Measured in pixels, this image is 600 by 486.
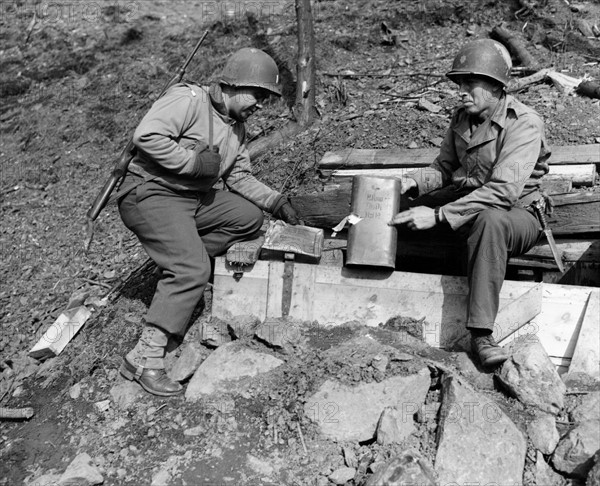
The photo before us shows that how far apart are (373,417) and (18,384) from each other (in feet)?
9.96

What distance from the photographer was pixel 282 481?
A: 415 cm

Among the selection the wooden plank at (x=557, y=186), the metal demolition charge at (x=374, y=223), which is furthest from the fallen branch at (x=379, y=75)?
the metal demolition charge at (x=374, y=223)

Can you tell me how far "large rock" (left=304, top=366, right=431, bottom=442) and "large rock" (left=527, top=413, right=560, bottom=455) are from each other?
0.66m

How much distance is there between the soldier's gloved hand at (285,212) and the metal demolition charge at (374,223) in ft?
2.01

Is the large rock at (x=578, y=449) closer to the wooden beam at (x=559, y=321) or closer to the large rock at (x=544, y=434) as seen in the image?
the large rock at (x=544, y=434)

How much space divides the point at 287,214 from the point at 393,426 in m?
2.07

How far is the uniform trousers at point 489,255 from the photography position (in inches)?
185

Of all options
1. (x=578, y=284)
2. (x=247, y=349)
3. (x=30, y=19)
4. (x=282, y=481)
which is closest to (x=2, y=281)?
(x=247, y=349)

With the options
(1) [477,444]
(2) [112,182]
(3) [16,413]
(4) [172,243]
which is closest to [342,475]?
(1) [477,444]

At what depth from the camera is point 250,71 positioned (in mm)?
5199

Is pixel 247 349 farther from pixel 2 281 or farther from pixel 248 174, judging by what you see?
pixel 2 281

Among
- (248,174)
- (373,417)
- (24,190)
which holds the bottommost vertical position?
(24,190)

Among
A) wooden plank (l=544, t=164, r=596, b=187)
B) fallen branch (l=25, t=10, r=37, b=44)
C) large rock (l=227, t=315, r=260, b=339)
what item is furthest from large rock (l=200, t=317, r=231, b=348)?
fallen branch (l=25, t=10, r=37, b=44)

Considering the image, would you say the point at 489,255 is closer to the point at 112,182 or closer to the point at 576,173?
the point at 576,173
